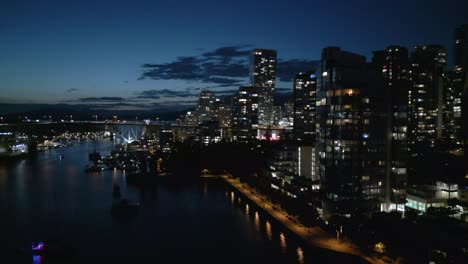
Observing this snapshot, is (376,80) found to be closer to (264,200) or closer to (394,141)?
(394,141)

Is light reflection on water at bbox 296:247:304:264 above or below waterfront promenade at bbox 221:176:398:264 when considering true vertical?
below

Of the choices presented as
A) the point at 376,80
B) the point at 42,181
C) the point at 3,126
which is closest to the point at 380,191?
the point at 376,80

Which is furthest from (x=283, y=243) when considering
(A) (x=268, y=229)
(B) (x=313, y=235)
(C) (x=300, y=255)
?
(A) (x=268, y=229)

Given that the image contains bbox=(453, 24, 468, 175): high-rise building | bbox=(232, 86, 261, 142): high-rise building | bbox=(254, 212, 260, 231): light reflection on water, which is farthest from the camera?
bbox=(232, 86, 261, 142): high-rise building

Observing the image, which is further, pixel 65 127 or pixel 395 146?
pixel 65 127

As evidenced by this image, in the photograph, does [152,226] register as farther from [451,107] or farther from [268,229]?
[451,107]

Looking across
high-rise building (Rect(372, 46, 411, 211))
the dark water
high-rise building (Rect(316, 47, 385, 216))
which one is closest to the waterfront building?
the dark water

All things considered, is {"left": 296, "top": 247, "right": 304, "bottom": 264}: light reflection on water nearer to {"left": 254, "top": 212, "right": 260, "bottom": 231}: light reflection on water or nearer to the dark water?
the dark water
